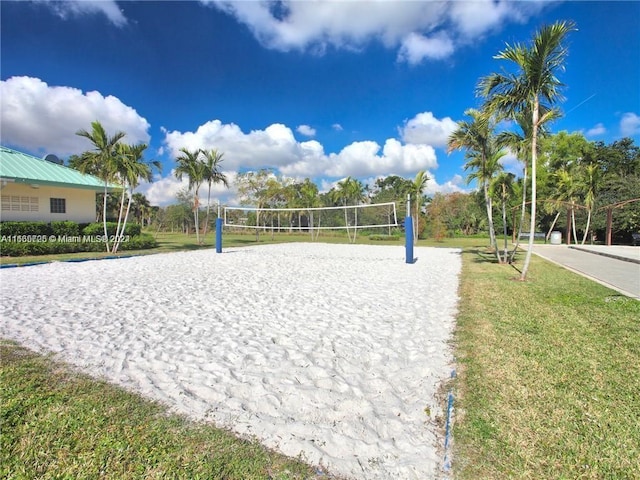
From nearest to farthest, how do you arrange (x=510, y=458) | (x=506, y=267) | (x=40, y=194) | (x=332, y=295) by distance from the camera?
(x=510, y=458) → (x=332, y=295) → (x=506, y=267) → (x=40, y=194)

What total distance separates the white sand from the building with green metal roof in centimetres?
856

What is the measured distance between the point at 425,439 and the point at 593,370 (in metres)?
1.94

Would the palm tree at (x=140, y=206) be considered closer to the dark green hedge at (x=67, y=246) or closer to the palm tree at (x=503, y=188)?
the dark green hedge at (x=67, y=246)

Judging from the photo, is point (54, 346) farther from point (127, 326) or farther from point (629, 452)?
point (629, 452)

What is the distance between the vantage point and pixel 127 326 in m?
4.25

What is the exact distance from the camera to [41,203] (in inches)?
568

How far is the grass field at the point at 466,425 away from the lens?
186 cm

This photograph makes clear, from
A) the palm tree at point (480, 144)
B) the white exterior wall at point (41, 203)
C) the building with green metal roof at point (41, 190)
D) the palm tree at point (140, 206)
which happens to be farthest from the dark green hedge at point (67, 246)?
the palm tree at point (140, 206)

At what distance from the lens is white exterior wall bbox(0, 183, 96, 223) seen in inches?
530

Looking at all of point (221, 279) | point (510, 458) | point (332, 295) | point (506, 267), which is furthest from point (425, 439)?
point (506, 267)

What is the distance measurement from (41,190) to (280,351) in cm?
1584

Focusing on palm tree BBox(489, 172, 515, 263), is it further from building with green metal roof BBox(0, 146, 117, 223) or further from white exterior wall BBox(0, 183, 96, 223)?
white exterior wall BBox(0, 183, 96, 223)

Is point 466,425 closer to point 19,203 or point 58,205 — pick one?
point 19,203

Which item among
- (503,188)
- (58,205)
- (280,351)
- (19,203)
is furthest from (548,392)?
(58,205)
